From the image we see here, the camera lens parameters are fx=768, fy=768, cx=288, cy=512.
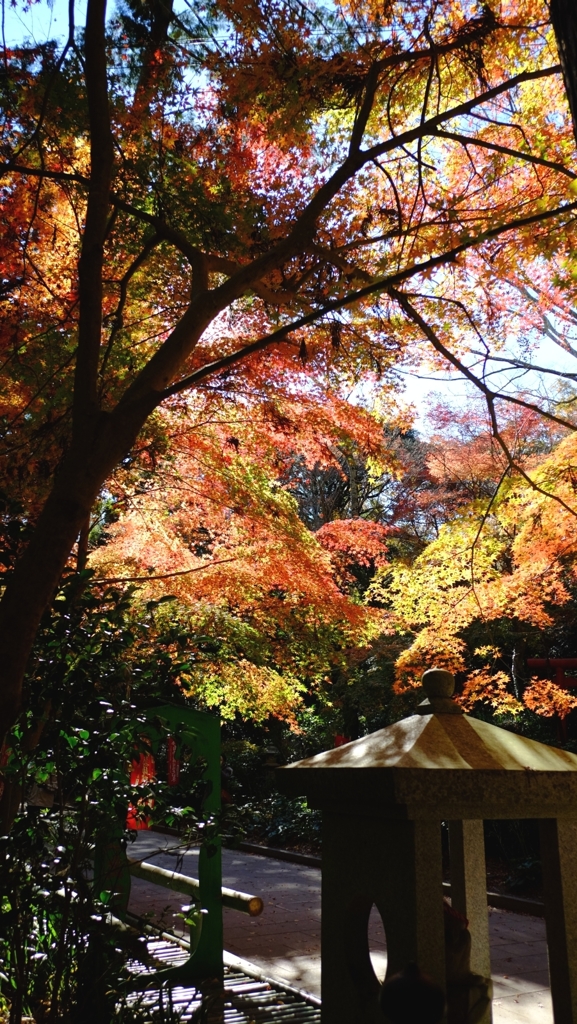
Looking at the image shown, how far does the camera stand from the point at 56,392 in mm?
5809

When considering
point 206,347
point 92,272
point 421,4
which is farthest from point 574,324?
point 92,272

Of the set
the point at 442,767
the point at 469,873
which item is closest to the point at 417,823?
the point at 442,767

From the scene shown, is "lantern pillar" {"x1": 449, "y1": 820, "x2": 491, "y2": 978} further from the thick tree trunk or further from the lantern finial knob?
the thick tree trunk

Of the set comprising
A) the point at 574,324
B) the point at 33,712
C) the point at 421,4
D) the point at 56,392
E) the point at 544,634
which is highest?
the point at 574,324

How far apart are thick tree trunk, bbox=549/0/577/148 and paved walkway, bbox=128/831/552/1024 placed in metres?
3.29

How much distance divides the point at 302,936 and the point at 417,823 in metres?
6.33

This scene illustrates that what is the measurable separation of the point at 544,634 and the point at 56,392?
8.69 metres

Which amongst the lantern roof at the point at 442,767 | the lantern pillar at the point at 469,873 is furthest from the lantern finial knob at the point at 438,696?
the lantern pillar at the point at 469,873

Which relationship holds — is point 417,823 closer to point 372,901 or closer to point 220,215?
point 372,901

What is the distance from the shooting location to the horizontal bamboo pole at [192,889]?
5.15 m

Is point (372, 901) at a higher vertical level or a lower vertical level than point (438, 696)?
lower

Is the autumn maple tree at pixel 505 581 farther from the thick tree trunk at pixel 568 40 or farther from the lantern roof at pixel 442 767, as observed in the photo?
the thick tree trunk at pixel 568 40

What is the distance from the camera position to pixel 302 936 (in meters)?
7.74

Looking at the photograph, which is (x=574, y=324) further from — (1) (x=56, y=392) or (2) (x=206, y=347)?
(1) (x=56, y=392)
